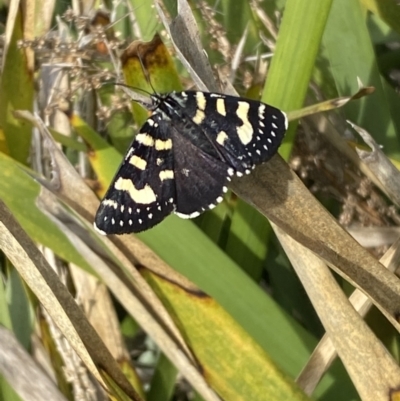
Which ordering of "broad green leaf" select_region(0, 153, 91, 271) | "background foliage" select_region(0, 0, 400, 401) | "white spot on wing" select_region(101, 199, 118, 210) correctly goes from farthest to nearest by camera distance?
"broad green leaf" select_region(0, 153, 91, 271) → "white spot on wing" select_region(101, 199, 118, 210) → "background foliage" select_region(0, 0, 400, 401)

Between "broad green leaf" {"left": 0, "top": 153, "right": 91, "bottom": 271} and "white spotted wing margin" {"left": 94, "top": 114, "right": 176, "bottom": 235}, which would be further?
"broad green leaf" {"left": 0, "top": 153, "right": 91, "bottom": 271}

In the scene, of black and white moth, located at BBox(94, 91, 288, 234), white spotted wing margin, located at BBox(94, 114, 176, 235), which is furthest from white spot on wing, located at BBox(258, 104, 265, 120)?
white spotted wing margin, located at BBox(94, 114, 176, 235)

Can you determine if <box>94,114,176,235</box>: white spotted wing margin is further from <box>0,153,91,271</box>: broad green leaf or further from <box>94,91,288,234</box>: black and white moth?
<box>0,153,91,271</box>: broad green leaf

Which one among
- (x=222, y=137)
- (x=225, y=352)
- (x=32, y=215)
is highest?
(x=222, y=137)

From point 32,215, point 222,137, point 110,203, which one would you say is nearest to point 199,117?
point 222,137

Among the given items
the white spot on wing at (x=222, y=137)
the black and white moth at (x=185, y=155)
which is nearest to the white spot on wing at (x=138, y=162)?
the black and white moth at (x=185, y=155)

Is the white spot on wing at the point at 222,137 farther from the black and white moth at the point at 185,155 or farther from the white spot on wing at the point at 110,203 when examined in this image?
the white spot on wing at the point at 110,203

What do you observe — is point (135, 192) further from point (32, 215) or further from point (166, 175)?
point (32, 215)

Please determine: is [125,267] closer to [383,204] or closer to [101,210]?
[101,210]
